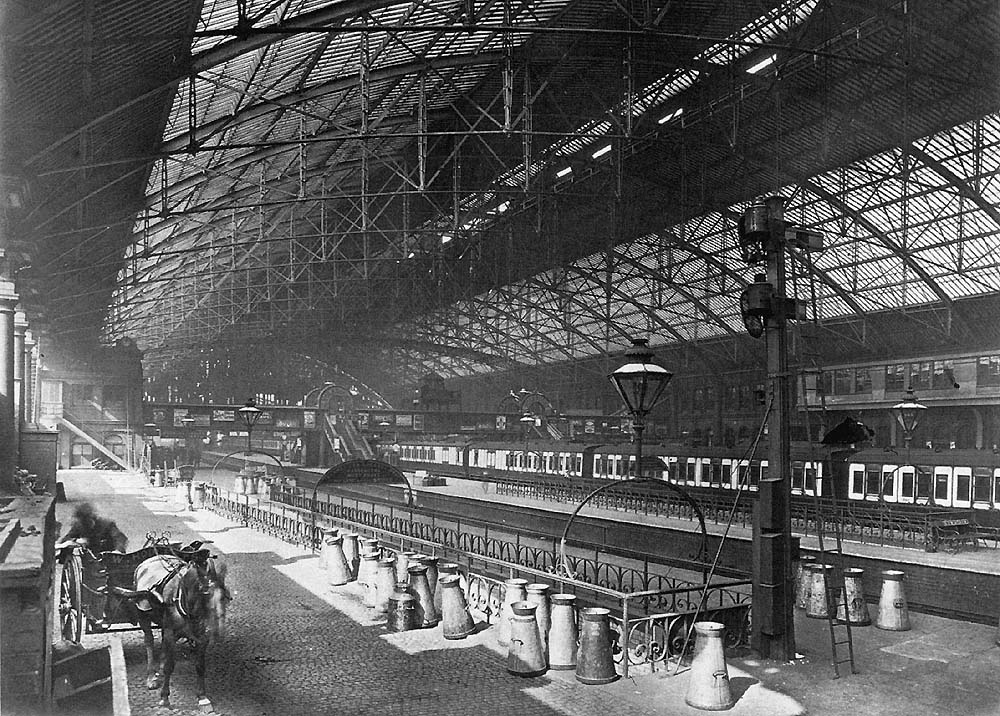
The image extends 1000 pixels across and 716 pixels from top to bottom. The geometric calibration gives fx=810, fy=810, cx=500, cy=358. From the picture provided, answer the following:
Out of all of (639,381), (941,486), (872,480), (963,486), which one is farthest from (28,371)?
(963,486)

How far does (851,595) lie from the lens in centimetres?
959

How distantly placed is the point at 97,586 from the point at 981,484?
1746cm

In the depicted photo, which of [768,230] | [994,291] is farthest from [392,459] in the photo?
[768,230]

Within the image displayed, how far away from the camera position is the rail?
7.86 metres

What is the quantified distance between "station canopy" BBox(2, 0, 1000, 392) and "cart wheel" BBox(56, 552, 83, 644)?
491 centimetres

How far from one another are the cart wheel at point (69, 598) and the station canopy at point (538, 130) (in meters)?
4.91

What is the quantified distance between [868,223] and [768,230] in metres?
20.7

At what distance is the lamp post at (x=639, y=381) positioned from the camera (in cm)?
820

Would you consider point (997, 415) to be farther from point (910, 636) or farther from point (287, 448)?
point (287, 448)

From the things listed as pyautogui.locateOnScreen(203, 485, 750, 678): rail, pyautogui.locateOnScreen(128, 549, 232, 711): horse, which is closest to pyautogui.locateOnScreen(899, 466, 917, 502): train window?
pyautogui.locateOnScreen(203, 485, 750, 678): rail

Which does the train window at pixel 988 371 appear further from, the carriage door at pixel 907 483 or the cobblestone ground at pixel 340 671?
the cobblestone ground at pixel 340 671

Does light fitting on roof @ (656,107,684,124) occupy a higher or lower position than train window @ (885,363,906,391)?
higher

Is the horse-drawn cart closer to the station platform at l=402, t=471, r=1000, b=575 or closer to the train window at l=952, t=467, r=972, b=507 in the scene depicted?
the station platform at l=402, t=471, r=1000, b=575

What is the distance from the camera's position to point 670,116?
21.6 metres
